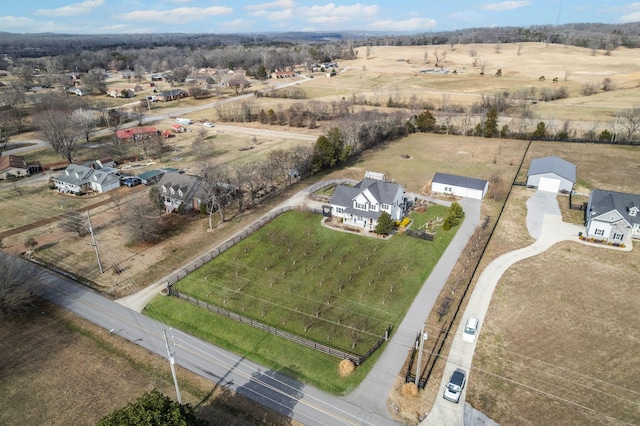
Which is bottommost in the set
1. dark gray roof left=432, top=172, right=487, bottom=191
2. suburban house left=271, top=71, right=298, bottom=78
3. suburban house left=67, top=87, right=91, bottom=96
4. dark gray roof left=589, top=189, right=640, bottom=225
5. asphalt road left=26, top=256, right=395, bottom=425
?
asphalt road left=26, top=256, right=395, bottom=425

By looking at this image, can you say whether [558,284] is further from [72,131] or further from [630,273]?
[72,131]

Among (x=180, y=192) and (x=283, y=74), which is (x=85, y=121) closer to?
(x=180, y=192)

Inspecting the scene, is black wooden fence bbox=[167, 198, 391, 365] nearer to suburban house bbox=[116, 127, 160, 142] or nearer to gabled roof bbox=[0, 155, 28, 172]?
gabled roof bbox=[0, 155, 28, 172]

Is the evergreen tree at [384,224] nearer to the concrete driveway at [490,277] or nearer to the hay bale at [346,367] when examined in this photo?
the concrete driveway at [490,277]

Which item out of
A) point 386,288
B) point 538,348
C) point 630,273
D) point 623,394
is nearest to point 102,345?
point 386,288

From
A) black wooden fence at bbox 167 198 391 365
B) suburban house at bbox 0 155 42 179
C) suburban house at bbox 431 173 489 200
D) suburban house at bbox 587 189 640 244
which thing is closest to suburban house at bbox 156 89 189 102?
suburban house at bbox 0 155 42 179

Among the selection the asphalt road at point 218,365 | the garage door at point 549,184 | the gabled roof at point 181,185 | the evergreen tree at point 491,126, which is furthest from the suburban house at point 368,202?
the evergreen tree at point 491,126
